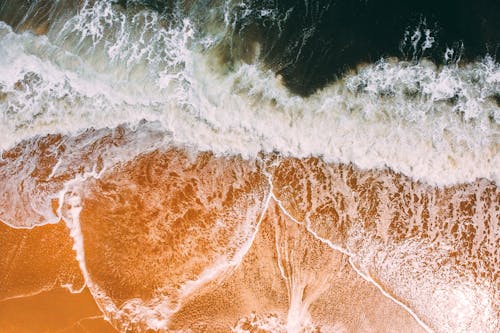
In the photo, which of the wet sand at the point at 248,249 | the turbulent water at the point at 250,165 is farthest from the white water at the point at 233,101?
the wet sand at the point at 248,249

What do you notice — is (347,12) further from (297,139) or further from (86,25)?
(86,25)

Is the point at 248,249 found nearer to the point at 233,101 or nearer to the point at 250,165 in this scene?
the point at 250,165

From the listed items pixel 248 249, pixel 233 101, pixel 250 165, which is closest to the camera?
pixel 248 249

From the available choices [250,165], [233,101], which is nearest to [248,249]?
[250,165]

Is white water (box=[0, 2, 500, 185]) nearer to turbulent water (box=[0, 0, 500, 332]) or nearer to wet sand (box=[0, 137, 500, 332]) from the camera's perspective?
turbulent water (box=[0, 0, 500, 332])

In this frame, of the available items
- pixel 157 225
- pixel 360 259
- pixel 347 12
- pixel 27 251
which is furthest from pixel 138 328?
pixel 347 12

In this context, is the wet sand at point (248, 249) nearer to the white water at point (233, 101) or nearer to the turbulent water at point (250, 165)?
the turbulent water at point (250, 165)
